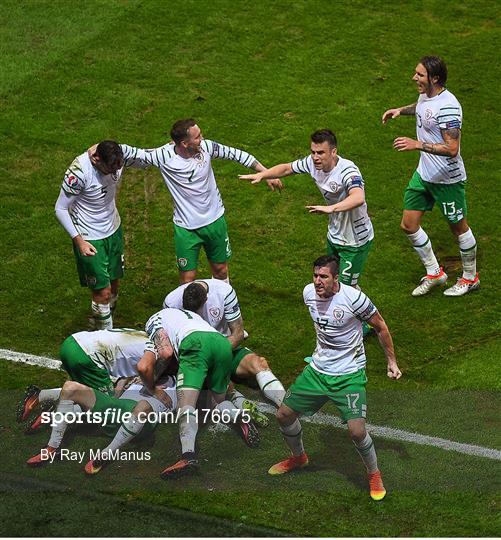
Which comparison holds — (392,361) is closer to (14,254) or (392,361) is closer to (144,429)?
(144,429)

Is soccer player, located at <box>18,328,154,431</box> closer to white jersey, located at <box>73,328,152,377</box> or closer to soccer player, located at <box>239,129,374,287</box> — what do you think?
white jersey, located at <box>73,328,152,377</box>

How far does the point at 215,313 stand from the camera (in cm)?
1155

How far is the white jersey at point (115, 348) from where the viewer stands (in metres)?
11.2

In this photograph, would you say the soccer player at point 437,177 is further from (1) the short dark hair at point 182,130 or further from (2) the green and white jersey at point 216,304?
(2) the green and white jersey at point 216,304

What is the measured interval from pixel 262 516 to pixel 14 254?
5.45 m

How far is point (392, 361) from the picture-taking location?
10500 mm

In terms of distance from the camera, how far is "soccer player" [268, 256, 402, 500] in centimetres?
1020

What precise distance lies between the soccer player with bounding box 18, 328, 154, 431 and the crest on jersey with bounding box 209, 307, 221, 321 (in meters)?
0.63

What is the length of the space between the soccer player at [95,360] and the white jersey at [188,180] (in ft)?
5.26

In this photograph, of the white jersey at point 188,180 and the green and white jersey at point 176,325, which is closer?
the green and white jersey at point 176,325

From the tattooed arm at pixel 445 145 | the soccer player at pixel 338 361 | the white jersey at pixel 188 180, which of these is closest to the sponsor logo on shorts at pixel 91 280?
the white jersey at pixel 188 180

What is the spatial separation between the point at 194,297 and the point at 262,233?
11.8 ft

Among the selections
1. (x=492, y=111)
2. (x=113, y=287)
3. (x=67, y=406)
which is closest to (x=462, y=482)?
(x=67, y=406)

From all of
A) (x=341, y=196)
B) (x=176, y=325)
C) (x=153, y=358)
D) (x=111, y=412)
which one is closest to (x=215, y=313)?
(x=176, y=325)
